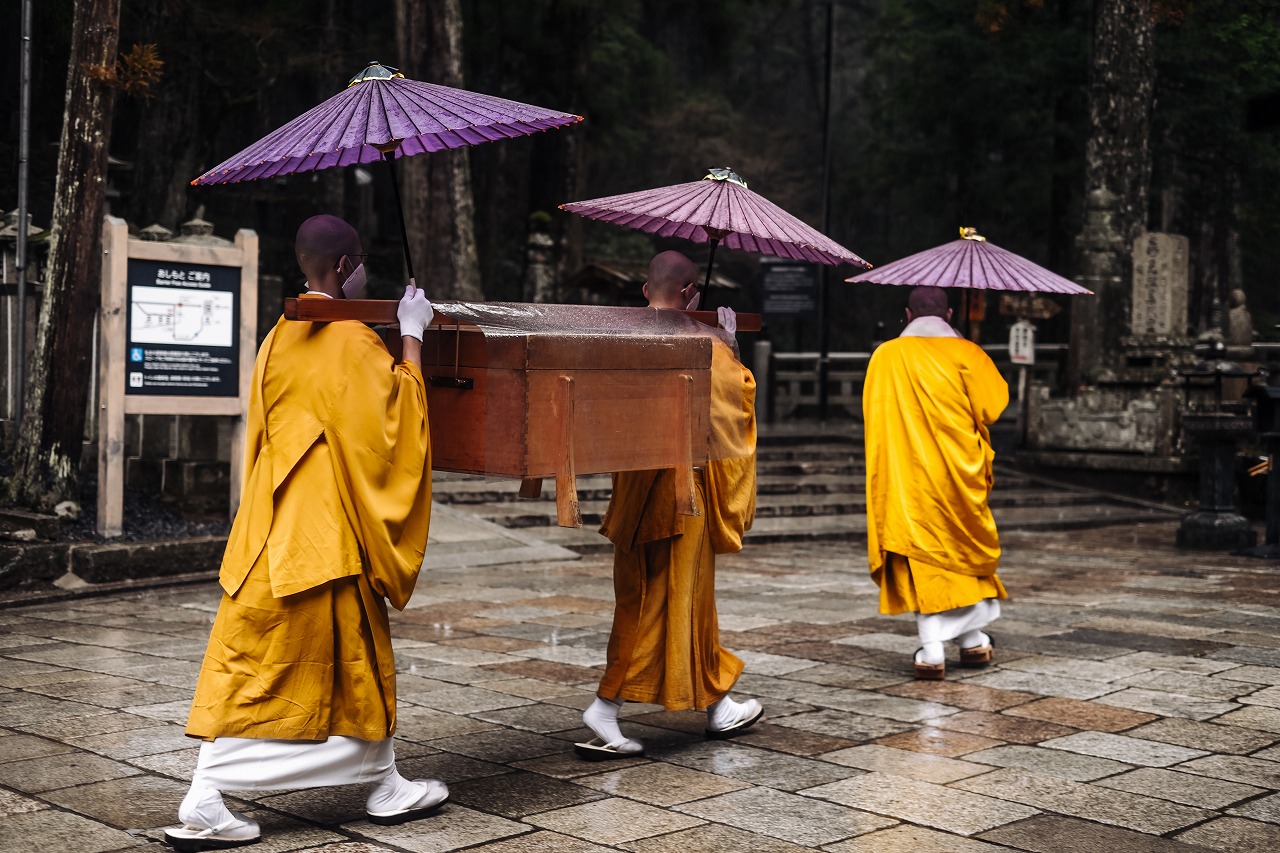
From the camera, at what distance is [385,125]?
3.94 meters

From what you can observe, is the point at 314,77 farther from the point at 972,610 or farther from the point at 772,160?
the point at 972,610

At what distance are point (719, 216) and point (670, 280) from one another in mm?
293

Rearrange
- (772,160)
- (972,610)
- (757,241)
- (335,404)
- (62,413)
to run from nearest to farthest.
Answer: (335,404)
(757,241)
(972,610)
(62,413)
(772,160)

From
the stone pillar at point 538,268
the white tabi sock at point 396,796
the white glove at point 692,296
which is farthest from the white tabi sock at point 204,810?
the stone pillar at point 538,268

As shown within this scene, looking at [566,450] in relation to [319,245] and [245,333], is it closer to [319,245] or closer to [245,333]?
[319,245]

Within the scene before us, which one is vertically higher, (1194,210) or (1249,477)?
(1194,210)

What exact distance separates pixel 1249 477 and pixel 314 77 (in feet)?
46.1

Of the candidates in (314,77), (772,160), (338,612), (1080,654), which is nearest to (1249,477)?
(1080,654)

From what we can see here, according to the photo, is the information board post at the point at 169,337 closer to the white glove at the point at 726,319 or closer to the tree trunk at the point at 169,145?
the white glove at the point at 726,319

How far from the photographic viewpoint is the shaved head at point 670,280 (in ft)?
16.0

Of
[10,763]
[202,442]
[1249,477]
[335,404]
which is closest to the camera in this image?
[335,404]

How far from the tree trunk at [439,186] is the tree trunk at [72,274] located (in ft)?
19.5

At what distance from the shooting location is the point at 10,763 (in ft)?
14.6

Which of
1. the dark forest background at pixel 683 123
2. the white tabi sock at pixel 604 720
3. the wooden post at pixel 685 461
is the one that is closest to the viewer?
the wooden post at pixel 685 461
